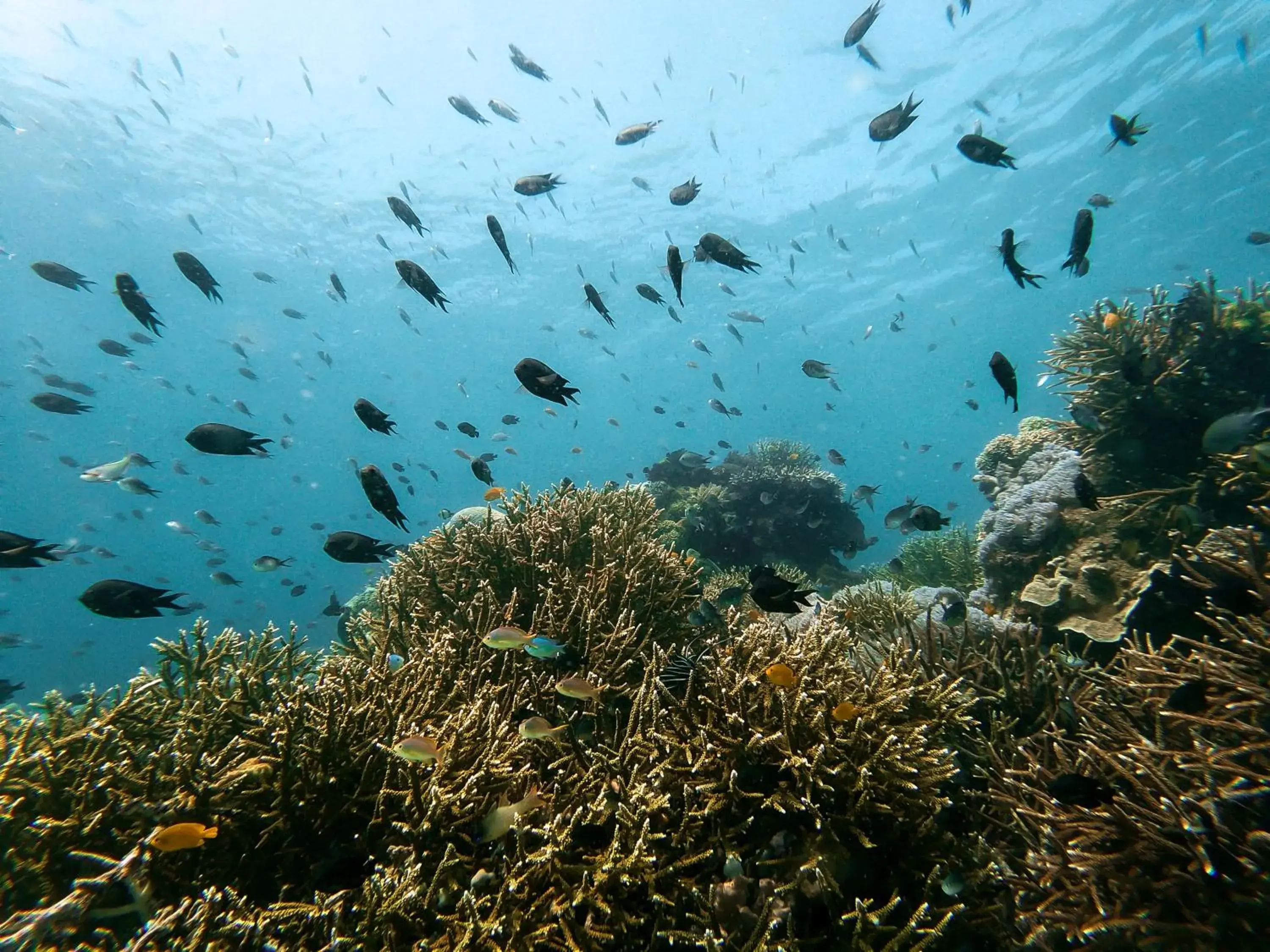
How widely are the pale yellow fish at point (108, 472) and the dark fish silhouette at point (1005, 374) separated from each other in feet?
39.4

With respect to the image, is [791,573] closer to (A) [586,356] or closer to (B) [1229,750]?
(B) [1229,750]

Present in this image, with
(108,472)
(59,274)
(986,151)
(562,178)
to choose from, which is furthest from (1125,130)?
(562,178)

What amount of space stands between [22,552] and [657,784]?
17.6 ft

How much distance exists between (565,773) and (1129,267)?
2701 inches

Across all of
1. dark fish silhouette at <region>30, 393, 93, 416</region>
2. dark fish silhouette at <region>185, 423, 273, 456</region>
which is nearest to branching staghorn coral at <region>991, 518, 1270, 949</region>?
dark fish silhouette at <region>185, 423, 273, 456</region>

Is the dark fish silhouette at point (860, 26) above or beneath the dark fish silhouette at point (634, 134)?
beneath

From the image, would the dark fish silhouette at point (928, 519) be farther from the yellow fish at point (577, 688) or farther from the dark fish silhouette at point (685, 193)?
Answer: the dark fish silhouette at point (685, 193)

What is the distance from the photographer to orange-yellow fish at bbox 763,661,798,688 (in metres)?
3.01

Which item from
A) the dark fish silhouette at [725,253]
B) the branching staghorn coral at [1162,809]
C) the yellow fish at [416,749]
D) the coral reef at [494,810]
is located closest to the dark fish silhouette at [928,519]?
the branching staghorn coral at [1162,809]

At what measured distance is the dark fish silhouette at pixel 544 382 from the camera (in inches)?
161

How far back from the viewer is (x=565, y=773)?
121 inches

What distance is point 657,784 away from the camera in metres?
2.71

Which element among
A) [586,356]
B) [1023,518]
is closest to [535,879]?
[1023,518]

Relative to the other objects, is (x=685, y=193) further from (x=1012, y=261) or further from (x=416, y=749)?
(x=416, y=749)
